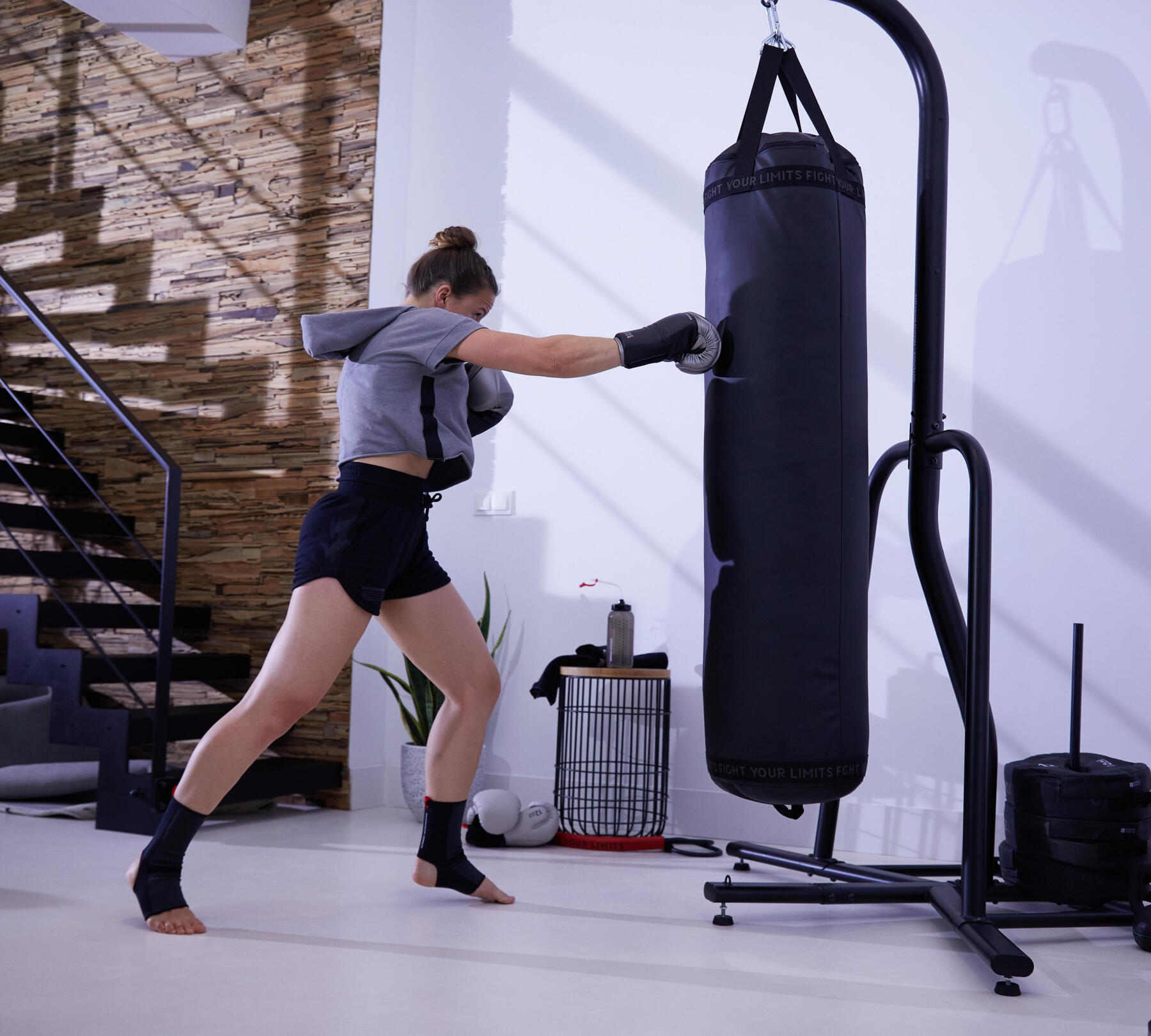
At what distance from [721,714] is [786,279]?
0.79 m

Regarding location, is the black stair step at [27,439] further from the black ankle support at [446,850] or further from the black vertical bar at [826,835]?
the black vertical bar at [826,835]

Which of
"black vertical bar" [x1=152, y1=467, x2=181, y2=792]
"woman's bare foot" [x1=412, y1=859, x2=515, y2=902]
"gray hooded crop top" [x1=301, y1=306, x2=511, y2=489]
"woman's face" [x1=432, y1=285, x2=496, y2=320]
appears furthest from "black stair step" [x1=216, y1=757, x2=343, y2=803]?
"woman's face" [x1=432, y1=285, x2=496, y2=320]

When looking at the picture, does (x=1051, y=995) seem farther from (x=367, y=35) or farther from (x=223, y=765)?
(x=367, y=35)

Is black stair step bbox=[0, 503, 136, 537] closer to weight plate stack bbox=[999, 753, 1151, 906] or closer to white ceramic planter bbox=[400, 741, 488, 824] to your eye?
white ceramic planter bbox=[400, 741, 488, 824]

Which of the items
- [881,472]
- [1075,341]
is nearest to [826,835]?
[881,472]

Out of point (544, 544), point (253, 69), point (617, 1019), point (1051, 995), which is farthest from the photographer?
point (253, 69)

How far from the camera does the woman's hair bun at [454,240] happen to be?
7.68ft

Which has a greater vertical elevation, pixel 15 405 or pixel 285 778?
pixel 15 405

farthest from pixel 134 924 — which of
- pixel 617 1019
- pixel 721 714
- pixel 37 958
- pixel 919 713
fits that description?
pixel 919 713

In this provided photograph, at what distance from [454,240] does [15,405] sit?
3046 mm

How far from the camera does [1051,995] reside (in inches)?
71.5

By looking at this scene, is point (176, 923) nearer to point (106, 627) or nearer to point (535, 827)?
point (535, 827)

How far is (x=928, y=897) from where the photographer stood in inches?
88.5

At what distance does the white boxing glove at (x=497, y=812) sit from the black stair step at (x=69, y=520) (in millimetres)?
1913
